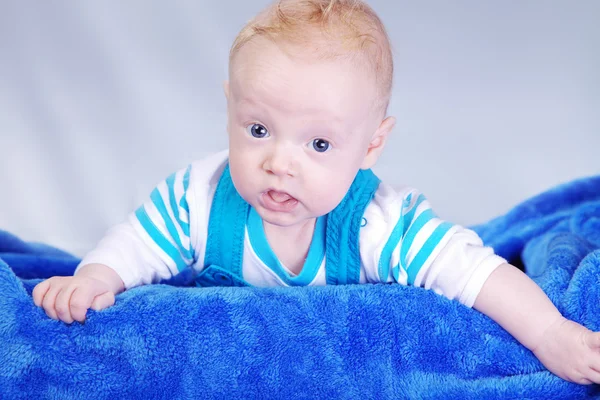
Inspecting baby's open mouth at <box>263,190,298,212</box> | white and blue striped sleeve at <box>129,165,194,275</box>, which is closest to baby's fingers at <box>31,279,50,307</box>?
white and blue striped sleeve at <box>129,165,194,275</box>

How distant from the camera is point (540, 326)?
3.61 feet

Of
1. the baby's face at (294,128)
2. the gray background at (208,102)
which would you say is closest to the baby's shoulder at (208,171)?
the baby's face at (294,128)

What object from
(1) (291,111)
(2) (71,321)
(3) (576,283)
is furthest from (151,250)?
(3) (576,283)

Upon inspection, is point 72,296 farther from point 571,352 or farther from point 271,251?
point 571,352

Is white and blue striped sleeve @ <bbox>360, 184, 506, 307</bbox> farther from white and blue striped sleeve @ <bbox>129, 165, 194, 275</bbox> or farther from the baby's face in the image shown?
white and blue striped sleeve @ <bbox>129, 165, 194, 275</bbox>

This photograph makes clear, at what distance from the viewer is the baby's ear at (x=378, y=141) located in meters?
1.24

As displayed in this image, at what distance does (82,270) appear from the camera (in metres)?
1.21

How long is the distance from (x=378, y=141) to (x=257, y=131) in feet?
0.73

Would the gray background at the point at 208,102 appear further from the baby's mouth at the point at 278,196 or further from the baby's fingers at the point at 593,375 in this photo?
the baby's fingers at the point at 593,375

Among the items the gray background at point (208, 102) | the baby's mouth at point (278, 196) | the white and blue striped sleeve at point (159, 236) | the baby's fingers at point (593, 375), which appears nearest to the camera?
the baby's fingers at point (593, 375)

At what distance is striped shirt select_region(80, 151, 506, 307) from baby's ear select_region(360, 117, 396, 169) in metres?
0.09

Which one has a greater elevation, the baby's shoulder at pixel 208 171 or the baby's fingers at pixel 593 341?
the baby's shoulder at pixel 208 171

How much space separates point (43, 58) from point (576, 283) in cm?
159

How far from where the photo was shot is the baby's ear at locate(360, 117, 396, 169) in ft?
4.07
